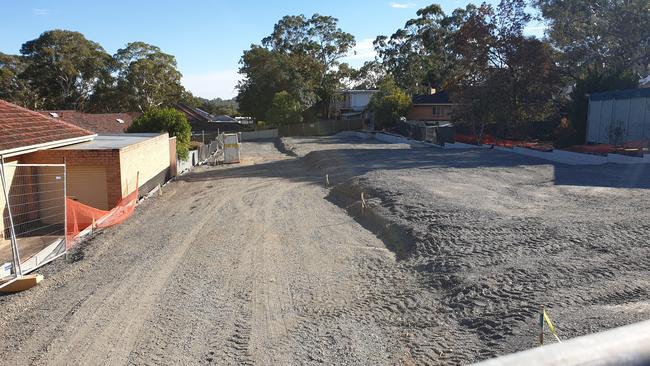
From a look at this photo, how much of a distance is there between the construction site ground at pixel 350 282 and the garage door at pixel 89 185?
222 centimetres

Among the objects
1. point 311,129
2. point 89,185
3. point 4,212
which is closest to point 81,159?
point 89,185

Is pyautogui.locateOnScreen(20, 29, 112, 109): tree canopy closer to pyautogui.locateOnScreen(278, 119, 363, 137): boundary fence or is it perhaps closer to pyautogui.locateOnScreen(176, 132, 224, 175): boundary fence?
pyautogui.locateOnScreen(278, 119, 363, 137): boundary fence

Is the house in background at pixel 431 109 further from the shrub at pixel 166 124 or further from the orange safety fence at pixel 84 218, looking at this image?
the orange safety fence at pixel 84 218

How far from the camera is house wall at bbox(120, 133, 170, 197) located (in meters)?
19.6

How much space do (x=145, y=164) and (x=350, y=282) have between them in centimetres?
1537

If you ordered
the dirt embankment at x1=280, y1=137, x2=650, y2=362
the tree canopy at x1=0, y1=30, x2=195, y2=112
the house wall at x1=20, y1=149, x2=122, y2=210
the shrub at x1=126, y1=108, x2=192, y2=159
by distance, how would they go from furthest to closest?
the tree canopy at x1=0, y1=30, x2=195, y2=112
the shrub at x1=126, y1=108, x2=192, y2=159
the house wall at x1=20, y1=149, x2=122, y2=210
the dirt embankment at x1=280, y1=137, x2=650, y2=362

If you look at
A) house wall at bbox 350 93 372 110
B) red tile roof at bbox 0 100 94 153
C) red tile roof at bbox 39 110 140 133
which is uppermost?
house wall at bbox 350 93 372 110

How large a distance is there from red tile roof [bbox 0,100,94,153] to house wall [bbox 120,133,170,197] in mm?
1557

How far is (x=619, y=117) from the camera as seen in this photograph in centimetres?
3083

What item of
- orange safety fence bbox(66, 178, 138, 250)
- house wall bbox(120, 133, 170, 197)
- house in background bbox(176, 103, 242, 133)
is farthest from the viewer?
house in background bbox(176, 103, 242, 133)

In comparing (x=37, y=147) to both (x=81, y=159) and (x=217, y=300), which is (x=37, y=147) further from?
(x=217, y=300)

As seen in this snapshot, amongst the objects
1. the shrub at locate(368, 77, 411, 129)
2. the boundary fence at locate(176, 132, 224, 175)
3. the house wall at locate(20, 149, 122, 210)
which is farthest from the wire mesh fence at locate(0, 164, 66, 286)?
the shrub at locate(368, 77, 411, 129)

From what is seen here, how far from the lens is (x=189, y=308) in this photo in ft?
27.9

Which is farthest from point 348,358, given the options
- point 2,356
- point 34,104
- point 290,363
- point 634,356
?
point 34,104
